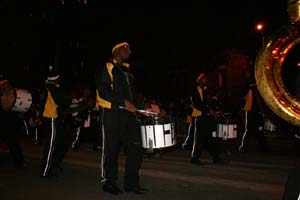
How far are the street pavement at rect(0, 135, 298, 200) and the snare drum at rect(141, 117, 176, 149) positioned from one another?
0.55 metres

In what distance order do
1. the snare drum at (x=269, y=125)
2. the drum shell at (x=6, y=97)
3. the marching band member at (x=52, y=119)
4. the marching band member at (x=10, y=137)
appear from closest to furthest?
the marching band member at (x=52, y=119)
the marching band member at (x=10, y=137)
the drum shell at (x=6, y=97)
the snare drum at (x=269, y=125)

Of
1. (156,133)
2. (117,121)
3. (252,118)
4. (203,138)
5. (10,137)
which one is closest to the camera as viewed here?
(117,121)

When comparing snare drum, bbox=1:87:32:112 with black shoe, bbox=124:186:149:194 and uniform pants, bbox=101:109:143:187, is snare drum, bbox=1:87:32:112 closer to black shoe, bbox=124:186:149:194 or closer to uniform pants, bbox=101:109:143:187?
uniform pants, bbox=101:109:143:187

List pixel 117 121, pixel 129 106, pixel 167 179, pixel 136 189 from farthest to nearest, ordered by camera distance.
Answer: pixel 167 179 < pixel 136 189 < pixel 117 121 < pixel 129 106

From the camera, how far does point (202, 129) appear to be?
351 inches

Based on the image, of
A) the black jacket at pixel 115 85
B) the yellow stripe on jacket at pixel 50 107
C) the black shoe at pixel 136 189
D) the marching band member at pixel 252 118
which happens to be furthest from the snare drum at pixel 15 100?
the marching band member at pixel 252 118

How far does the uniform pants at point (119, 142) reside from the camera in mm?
5887

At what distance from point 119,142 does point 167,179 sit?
1500mm

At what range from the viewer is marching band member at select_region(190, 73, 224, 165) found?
890 centimetres

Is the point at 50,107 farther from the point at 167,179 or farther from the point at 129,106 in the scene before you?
the point at 167,179

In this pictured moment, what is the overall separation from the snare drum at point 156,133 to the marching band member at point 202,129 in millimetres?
1525

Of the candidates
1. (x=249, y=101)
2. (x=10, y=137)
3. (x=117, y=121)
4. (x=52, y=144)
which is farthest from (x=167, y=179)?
(x=249, y=101)

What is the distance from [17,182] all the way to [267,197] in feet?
12.6

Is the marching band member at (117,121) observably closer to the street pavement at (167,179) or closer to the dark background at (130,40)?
the street pavement at (167,179)
